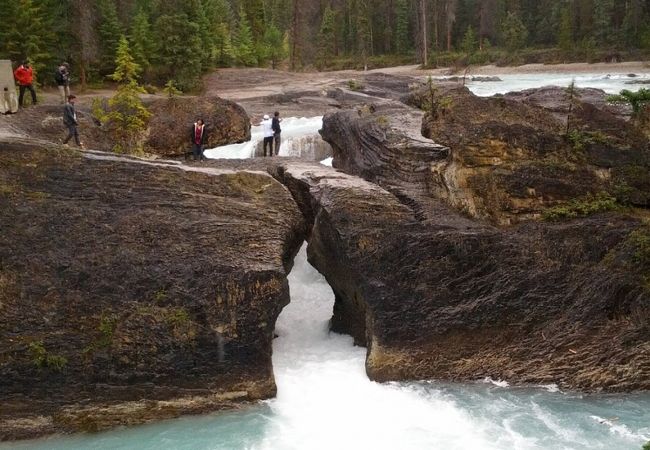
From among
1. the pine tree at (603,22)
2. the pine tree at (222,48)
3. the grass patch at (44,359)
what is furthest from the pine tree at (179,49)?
the pine tree at (603,22)

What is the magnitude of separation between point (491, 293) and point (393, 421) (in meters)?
3.27

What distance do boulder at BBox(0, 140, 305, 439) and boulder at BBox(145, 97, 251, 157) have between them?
900cm

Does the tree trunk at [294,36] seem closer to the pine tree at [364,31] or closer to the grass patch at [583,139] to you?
the pine tree at [364,31]

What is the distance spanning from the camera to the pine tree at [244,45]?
162ft

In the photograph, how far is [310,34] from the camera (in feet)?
248

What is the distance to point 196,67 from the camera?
117ft

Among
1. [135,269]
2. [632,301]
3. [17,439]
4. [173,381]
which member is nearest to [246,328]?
[173,381]

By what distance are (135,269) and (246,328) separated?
7.36 feet

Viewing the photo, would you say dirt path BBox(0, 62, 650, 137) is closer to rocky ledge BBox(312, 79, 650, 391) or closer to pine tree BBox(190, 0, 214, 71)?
pine tree BBox(190, 0, 214, 71)

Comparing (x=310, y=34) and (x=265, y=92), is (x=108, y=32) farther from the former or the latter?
(x=310, y=34)

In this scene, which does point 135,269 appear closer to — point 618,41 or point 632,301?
point 632,301

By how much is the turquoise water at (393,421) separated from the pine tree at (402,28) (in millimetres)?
68807

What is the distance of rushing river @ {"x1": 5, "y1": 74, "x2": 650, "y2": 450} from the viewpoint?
10133mm

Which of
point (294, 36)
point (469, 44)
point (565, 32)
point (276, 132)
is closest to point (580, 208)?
point (276, 132)
